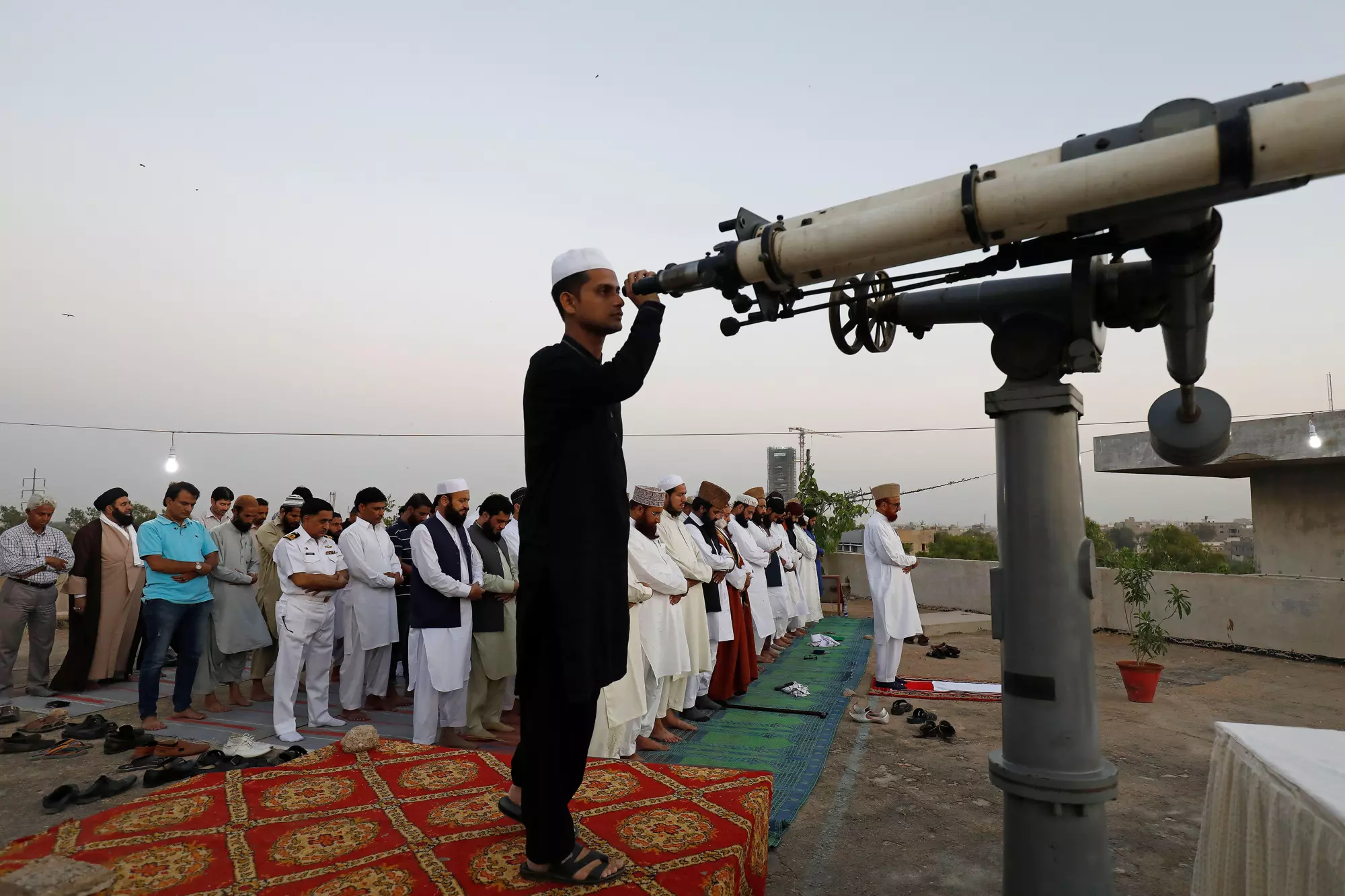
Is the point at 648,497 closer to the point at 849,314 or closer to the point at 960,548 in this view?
the point at 849,314

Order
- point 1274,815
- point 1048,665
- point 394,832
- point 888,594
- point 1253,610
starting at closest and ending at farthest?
point 1274,815 < point 1048,665 < point 394,832 < point 888,594 < point 1253,610

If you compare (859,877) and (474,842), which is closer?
(474,842)

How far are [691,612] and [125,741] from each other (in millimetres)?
4030

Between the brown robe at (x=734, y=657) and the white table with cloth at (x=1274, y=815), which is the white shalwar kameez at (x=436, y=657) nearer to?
the brown robe at (x=734, y=657)

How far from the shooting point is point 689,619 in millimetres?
6277

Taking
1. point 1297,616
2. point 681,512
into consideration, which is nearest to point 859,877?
point 681,512

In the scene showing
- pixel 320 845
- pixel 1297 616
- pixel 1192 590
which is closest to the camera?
pixel 320 845

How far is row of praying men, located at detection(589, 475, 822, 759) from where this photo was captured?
518cm

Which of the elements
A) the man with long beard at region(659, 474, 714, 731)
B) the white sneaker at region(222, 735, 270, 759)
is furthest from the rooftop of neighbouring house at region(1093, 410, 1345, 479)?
the white sneaker at region(222, 735, 270, 759)

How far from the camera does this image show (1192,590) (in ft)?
33.2

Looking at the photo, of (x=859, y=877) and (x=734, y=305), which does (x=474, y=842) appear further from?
(x=734, y=305)

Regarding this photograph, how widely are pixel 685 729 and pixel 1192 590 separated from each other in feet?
26.4

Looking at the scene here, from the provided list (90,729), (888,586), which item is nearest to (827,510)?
(888,586)

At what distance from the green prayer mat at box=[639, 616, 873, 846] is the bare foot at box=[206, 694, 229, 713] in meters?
3.67
